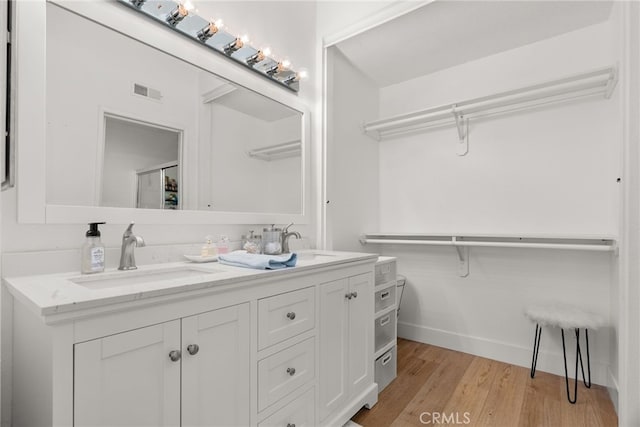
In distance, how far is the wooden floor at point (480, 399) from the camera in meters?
1.66

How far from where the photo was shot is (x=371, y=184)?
2910 mm

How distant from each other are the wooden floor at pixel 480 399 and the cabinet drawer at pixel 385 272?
0.68 metres

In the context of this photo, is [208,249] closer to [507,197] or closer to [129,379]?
[129,379]

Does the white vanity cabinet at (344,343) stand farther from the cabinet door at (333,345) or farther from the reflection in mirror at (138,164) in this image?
the reflection in mirror at (138,164)

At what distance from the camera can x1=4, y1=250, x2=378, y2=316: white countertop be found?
0.71 m

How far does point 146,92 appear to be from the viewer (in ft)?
4.63

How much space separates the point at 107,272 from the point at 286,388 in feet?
2.63

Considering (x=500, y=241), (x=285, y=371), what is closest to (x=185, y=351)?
(x=285, y=371)

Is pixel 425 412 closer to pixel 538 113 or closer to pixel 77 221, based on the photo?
pixel 77 221

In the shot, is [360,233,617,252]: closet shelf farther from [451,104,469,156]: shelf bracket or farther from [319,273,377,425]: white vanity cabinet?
[319,273,377,425]: white vanity cabinet

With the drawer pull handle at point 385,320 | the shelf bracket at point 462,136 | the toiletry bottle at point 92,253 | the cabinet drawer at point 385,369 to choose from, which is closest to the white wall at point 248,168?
the toiletry bottle at point 92,253

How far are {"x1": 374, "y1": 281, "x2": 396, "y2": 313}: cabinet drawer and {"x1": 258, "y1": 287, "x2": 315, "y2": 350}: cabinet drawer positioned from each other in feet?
2.32

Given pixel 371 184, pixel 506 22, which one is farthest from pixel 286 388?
pixel 506 22

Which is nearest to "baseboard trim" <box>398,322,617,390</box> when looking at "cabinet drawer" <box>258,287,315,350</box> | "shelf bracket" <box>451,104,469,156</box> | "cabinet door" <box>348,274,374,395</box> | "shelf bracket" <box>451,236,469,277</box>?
"shelf bracket" <box>451,236,469,277</box>
